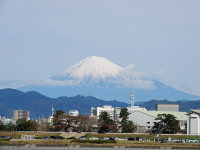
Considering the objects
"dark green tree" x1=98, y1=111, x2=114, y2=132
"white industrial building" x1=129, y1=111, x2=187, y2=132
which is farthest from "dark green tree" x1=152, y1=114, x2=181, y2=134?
"white industrial building" x1=129, y1=111, x2=187, y2=132

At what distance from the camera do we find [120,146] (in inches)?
2121

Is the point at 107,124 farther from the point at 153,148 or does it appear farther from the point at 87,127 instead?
the point at 153,148

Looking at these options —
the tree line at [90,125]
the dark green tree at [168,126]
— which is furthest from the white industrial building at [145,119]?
the dark green tree at [168,126]

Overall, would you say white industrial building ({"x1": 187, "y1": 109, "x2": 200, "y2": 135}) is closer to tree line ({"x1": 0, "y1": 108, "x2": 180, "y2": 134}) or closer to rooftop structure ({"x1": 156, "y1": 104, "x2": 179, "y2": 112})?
tree line ({"x1": 0, "y1": 108, "x2": 180, "y2": 134})

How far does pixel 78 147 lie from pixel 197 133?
3225cm

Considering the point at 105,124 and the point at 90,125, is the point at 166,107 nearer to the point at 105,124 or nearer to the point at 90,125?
the point at 90,125

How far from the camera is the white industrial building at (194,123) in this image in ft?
266

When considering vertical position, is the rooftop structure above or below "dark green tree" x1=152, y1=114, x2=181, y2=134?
above

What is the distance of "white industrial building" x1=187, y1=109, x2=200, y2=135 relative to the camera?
81188mm

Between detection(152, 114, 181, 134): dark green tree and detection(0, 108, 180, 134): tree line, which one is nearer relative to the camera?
detection(152, 114, 181, 134): dark green tree

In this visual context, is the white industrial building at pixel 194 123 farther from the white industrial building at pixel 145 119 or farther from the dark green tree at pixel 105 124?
the dark green tree at pixel 105 124

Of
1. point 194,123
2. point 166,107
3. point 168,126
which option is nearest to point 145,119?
point 168,126

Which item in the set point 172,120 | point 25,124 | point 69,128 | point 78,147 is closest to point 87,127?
A: point 69,128

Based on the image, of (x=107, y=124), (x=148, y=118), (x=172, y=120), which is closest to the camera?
(x=172, y=120)
